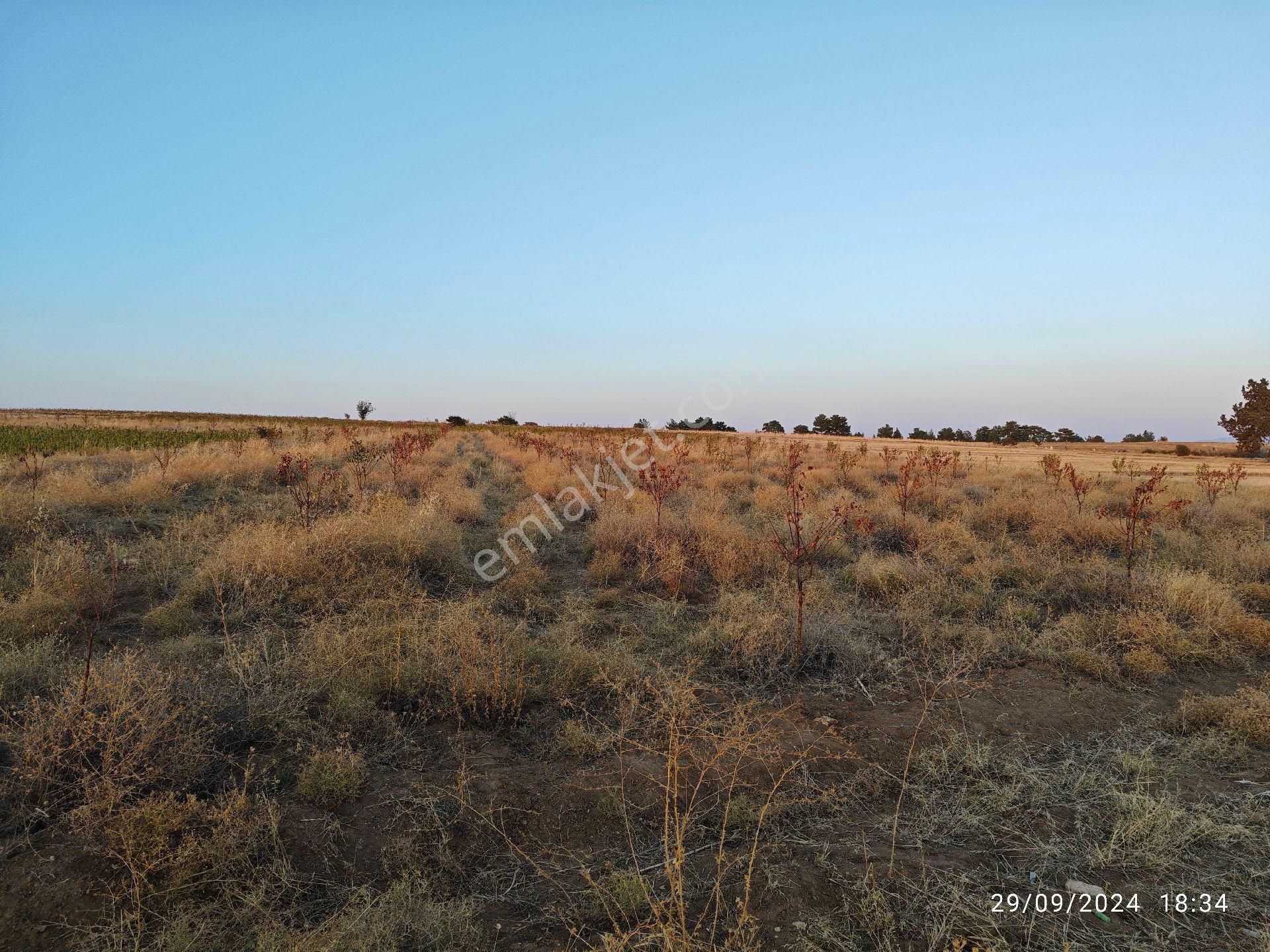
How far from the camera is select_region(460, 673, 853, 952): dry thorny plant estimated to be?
2227mm

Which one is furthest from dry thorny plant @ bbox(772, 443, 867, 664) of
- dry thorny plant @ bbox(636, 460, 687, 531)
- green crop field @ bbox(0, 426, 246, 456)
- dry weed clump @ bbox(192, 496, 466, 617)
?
green crop field @ bbox(0, 426, 246, 456)

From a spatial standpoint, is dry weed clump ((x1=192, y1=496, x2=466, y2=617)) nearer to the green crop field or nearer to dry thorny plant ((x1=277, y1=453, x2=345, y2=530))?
dry thorny plant ((x1=277, y1=453, x2=345, y2=530))

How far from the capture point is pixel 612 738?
3.52 meters

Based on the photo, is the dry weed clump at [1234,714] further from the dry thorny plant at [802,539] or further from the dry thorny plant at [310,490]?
the dry thorny plant at [310,490]

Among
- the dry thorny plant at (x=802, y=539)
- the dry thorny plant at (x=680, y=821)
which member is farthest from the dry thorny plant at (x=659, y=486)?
the dry thorny plant at (x=680, y=821)

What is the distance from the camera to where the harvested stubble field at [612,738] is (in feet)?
7.52

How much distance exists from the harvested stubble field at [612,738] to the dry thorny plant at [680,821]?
0.02 meters

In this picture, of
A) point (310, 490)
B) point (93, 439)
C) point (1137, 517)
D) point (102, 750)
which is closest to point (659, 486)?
point (310, 490)

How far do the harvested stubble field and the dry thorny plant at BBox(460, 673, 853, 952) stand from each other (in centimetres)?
2

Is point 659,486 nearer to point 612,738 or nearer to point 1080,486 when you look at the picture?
point 612,738

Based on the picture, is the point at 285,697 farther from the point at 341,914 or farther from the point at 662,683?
the point at 662,683

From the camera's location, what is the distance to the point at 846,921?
7.32 ft

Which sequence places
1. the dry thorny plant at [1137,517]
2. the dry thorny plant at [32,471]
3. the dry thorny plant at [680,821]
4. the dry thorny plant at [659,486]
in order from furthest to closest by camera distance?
the dry thorny plant at [32,471]
the dry thorny plant at [659,486]
the dry thorny plant at [1137,517]
the dry thorny plant at [680,821]

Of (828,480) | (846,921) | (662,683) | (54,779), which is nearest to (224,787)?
(54,779)
